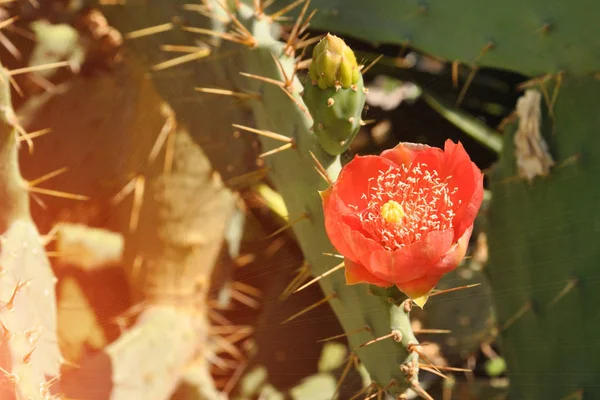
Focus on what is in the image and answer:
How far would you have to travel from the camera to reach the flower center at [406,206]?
0.41 meters

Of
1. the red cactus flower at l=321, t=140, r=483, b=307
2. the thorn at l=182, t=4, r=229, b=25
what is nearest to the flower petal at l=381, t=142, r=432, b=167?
the red cactus flower at l=321, t=140, r=483, b=307

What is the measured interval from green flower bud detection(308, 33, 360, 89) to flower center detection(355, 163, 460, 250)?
60mm

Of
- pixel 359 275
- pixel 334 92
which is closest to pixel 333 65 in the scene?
pixel 334 92

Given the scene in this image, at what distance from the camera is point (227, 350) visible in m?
0.72

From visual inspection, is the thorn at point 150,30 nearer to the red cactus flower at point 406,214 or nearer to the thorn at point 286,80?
the thorn at point 286,80

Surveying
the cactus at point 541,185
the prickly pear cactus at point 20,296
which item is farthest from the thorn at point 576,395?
the prickly pear cactus at point 20,296

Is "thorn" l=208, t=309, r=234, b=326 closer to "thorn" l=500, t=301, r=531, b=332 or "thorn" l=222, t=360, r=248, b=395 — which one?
"thorn" l=222, t=360, r=248, b=395

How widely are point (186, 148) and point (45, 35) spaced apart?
0.62 feet

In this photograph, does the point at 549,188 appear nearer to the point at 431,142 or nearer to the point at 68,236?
the point at 431,142

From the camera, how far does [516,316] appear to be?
61 centimetres

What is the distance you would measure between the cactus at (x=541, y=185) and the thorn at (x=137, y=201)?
0.89 feet

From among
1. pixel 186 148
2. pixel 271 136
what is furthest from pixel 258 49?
pixel 186 148

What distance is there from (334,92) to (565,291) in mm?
257

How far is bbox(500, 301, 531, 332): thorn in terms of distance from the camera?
1.98ft
